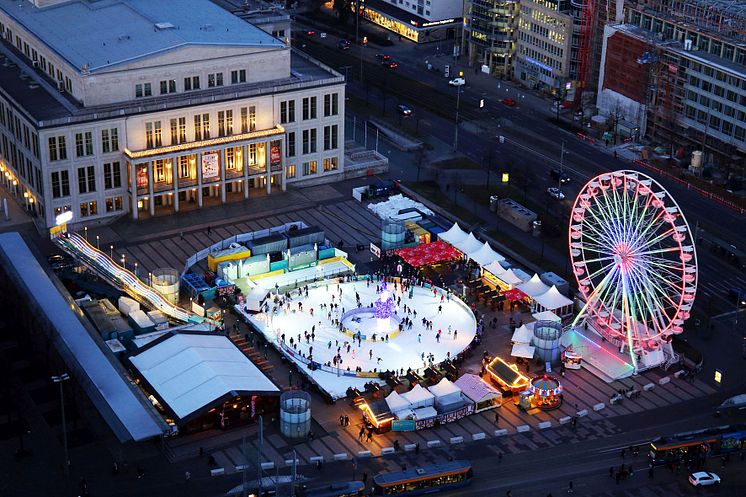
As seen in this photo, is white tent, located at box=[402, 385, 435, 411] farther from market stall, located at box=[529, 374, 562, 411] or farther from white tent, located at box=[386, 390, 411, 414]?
market stall, located at box=[529, 374, 562, 411]

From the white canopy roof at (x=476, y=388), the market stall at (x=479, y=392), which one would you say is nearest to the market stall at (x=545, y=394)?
the market stall at (x=479, y=392)

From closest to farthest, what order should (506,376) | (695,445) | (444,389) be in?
(695,445) → (444,389) → (506,376)

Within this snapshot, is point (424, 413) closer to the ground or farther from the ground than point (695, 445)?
closer to the ground

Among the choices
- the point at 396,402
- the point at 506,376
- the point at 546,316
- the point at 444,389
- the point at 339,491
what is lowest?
the point at 339,491

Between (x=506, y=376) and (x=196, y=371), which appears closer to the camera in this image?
(x=196, y=371)

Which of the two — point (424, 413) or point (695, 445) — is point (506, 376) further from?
point (695, 445)

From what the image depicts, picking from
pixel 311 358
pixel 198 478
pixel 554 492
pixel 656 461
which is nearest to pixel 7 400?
pixel 198 478

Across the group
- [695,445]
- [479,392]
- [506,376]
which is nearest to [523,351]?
[506,376]

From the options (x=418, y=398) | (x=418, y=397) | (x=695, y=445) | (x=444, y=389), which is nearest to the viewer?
(x=695, y=445)
